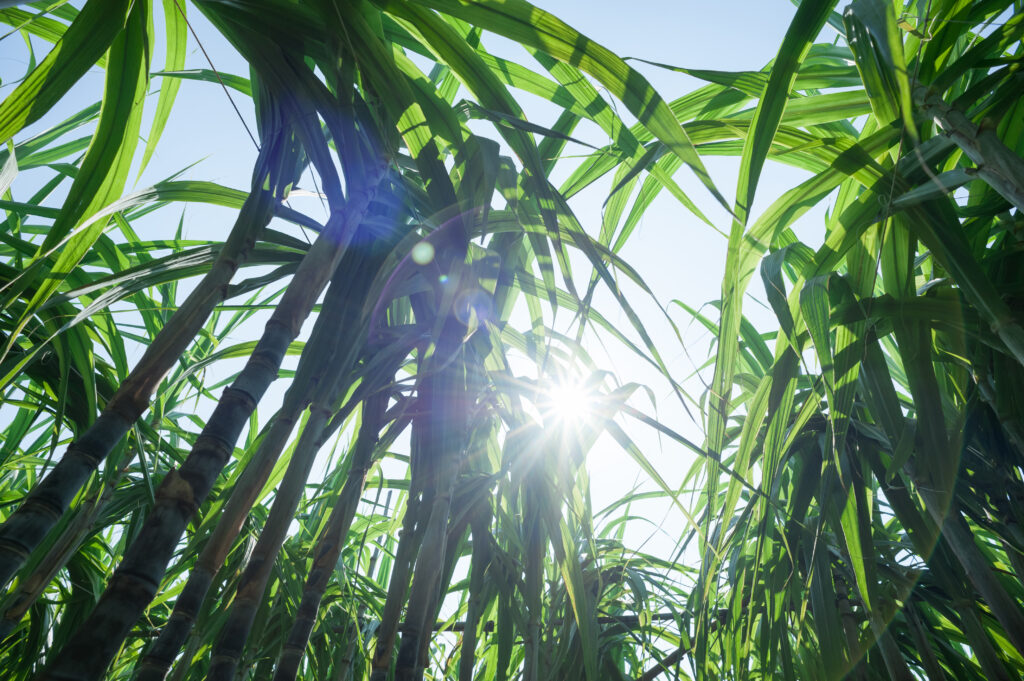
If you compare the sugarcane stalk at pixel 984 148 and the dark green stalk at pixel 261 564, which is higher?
the sugarcane stalk at pixel 984 148

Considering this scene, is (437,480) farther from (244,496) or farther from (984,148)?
(984,148)

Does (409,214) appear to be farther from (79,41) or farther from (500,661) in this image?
(500,661)

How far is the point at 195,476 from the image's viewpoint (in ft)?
1.45

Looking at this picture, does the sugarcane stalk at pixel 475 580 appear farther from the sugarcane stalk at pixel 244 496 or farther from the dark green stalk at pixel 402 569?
the sugarcane stalk at pixel 244 496

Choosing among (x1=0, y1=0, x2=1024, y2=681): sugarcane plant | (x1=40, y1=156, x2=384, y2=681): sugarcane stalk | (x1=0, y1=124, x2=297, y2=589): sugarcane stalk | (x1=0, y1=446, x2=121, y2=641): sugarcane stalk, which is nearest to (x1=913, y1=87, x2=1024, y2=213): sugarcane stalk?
(x1=0, y1=0, x2=1024, y2=681): sugarcane plant

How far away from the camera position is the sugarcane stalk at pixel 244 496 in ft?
1.45

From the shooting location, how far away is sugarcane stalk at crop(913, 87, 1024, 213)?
0.51 m

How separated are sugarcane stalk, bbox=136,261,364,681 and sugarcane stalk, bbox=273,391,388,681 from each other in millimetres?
141

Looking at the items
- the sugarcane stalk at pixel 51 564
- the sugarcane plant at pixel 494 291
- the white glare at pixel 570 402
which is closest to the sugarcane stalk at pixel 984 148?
the sugarcane plant at pixel 494 291

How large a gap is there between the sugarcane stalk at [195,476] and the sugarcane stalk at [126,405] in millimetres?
64

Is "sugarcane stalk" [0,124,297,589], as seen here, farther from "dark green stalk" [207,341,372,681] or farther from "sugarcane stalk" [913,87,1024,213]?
"sugarcane stalk" [913,87,1024,213]

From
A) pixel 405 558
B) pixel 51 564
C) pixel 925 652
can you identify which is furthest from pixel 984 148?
pixel 51 564

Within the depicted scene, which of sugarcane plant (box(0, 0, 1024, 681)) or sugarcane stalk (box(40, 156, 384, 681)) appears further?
sugarcane plant (box(0, 0, 1024, 681))

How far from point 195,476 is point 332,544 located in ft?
1.07
